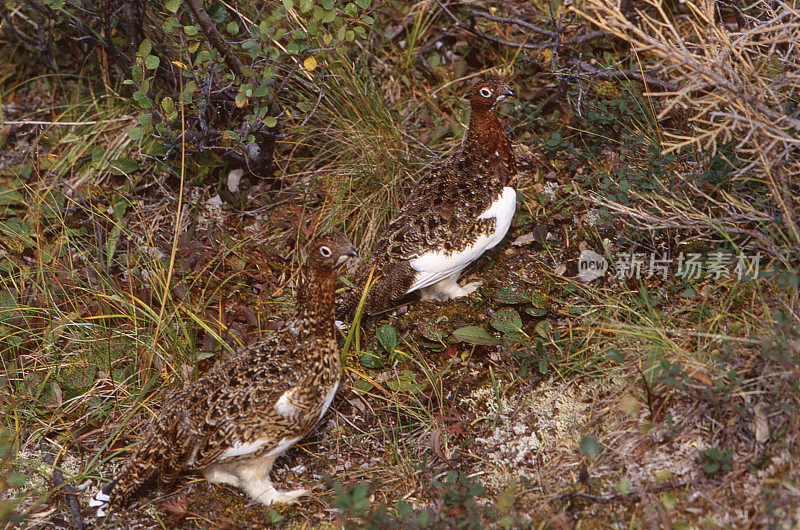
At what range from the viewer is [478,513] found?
326 cm

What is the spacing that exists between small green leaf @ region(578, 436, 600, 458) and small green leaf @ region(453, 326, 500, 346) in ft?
3.06

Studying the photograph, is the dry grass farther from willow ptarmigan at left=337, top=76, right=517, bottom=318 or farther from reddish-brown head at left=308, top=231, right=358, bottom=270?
reddish-brown head at left=308, top=231, right=358, bottom=270

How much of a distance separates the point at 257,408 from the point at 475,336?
1.36m

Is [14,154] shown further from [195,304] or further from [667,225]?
[667,225]

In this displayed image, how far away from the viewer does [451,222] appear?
167 inches

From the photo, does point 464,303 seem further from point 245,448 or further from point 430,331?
point 245,448

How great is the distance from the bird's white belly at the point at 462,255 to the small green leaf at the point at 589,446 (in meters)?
1.33

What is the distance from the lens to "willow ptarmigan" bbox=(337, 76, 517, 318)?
13.9 ft

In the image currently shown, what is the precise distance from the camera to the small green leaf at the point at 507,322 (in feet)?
13.5

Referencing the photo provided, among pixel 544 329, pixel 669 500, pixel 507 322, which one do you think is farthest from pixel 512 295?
pixel 669 500

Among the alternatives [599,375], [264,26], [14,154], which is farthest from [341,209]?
[14,154]

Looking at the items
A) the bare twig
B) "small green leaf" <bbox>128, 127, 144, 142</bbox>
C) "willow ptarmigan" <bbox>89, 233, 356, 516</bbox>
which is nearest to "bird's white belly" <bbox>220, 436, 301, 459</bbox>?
"willow ptarmigan" <bbox>89, 233, 356, 516</bbox>

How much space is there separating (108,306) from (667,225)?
10.6 feet

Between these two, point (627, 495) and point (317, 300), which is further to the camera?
point (317, 300)
